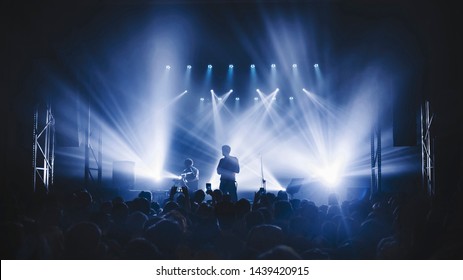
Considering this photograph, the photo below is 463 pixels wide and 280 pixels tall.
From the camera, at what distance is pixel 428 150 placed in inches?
287

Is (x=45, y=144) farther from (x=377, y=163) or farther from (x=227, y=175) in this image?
(x=377, y=163)

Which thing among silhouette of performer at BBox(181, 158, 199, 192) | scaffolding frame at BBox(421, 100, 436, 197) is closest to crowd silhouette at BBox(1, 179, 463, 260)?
scaffolding frame at BBox(421, 100, 436, 197)

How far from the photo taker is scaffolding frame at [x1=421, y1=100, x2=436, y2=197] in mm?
7078

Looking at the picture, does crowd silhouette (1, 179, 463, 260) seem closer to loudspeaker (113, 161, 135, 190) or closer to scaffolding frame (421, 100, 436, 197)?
scaffolding frame (421, 100, 436, 197)

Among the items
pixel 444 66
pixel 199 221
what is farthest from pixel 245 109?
pixel 199 221

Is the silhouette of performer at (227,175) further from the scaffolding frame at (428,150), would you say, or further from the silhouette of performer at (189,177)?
the scaffolding frame at (428,150)

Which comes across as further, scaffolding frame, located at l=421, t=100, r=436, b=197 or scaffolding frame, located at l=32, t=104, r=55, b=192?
scaffolding frame, located at l=32, t=104, r=55, b=192

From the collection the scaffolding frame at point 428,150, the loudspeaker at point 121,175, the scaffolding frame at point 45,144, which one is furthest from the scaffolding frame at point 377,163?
the scaffolding frame at point 45,144

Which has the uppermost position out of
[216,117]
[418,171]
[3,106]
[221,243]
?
[216,117]

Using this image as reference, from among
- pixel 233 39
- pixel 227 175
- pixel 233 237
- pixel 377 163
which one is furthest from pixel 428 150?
pixel 233 237

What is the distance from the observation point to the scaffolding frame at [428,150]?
708 centimetres

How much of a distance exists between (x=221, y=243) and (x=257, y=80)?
30.3 feet

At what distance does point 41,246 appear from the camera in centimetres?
262

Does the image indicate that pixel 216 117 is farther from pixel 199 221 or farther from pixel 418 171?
pixel 199 221
